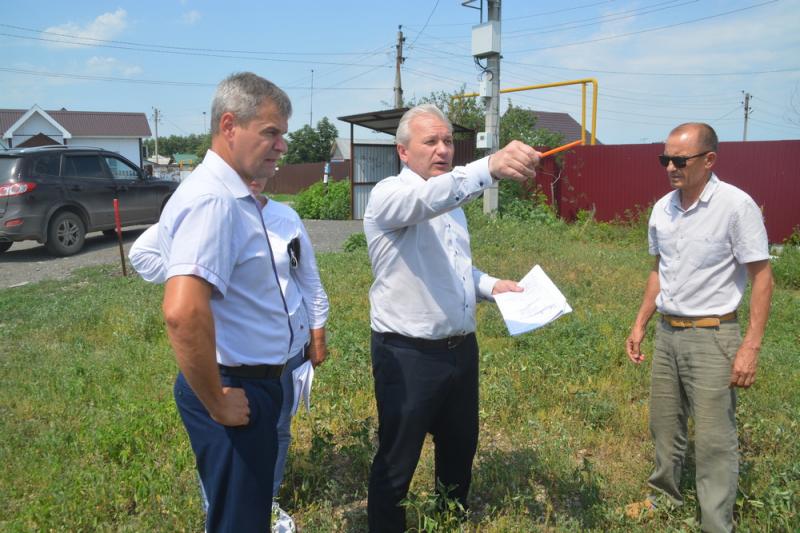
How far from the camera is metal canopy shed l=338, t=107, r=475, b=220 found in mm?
16000

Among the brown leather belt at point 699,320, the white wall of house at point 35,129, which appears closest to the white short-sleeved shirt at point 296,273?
the brown leather belt at point 699,320

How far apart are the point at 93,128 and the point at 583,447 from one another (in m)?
50.2

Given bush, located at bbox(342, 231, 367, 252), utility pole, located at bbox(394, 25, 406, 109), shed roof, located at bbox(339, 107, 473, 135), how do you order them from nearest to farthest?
bush, located at bbox(342, 231, 367, 252)
shed roof, located at bbox(339, 107, 473, 135)
utility pole, located at bbox(394, 25, 406, 109)

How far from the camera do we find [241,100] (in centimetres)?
191

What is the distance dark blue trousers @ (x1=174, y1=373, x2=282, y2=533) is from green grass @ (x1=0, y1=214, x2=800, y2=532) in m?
0.98

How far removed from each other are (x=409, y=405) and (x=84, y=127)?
2005 inches

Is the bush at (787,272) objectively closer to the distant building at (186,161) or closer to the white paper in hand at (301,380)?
the white paper in hand at (301,380)

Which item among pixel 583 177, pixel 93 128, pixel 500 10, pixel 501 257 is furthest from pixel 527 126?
pixel 93 128

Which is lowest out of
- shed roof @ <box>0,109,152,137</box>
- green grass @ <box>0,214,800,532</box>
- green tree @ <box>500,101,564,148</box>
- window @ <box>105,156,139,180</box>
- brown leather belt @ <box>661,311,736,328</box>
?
green grass @ <box>0,214,800,532</box>

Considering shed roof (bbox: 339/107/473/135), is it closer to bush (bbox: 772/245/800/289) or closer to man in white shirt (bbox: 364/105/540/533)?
bush (bbox: 772/245/800/289)

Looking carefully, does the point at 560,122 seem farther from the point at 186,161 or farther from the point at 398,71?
the point at 186,161

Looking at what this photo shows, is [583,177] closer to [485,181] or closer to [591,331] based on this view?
[591,331]

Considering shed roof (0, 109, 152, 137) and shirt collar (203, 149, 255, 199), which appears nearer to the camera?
shirt collar (203, 149, 255, 199)

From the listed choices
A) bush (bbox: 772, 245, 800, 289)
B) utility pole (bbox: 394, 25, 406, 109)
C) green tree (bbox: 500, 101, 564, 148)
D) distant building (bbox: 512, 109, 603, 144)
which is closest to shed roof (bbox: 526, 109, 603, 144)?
distant building (bbox: 512, 109, 603, 144)
